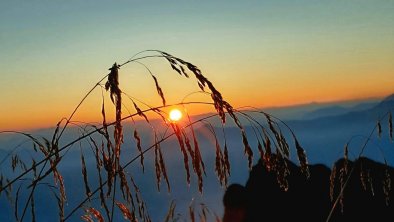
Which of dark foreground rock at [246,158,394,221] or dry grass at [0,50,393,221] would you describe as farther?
dark foreground rock at [246,158,394,221]

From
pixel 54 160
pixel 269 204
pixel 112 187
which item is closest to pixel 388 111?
pixel 112 187

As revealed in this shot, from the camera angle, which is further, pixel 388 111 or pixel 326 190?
pixel 326 190

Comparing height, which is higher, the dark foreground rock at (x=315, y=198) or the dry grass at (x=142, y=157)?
the dry grass at (x=142, y=157)

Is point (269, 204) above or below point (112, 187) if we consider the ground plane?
below

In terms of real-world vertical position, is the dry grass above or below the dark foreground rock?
above

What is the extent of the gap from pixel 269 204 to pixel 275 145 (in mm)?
12631

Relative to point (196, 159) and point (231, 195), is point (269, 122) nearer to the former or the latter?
point (196, 159)

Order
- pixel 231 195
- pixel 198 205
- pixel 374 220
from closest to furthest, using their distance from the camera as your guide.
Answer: pixel 198 205
pixel 374 220
pixel 231 195

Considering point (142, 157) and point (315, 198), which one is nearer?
point (142, 157)

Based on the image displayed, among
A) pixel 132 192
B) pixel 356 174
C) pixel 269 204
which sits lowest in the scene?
pixel 269 204

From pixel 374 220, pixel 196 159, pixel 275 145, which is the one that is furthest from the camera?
pixel 374 220

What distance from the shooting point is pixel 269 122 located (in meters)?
2.00

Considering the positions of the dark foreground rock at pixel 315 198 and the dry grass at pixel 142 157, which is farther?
the dark foreground rock at pixel 315 198

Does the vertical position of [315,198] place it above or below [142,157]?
below
